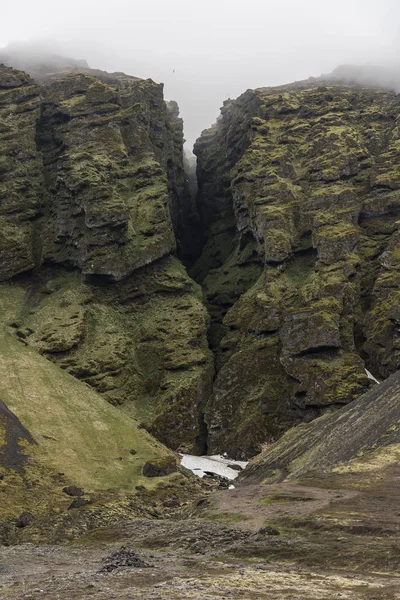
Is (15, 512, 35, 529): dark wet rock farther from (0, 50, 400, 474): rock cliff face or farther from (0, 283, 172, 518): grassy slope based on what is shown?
(0, 50, 400, 474): rock cliff face

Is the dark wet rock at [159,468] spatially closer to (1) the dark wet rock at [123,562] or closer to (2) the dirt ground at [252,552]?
(2) the dirt ground at [252,552]

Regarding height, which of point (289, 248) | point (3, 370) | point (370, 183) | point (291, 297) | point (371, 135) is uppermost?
point (371, 135)

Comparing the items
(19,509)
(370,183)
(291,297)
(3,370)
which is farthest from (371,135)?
(19,509)

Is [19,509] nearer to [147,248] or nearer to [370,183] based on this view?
[147,248]

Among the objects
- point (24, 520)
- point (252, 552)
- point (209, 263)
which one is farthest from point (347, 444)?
point (209, 263)

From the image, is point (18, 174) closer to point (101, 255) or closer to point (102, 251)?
point (102, 251)

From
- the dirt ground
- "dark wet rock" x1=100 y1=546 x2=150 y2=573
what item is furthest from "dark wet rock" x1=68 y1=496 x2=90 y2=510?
"dark wet rock" x1=100 y1=546 x2=150 y2=573
